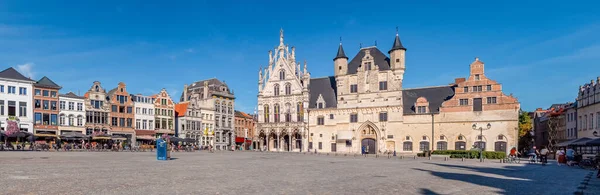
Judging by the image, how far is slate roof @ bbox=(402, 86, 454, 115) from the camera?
2427 inches

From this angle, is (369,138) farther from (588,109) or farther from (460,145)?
(588,109)

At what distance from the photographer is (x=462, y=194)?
40.8 feet

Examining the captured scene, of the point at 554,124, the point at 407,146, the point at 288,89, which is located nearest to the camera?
the point at 407,146

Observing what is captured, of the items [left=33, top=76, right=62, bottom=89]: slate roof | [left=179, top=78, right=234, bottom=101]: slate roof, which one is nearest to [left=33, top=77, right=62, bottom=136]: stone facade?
[left=33, top=76, right=62, bottom=89]: slate roof

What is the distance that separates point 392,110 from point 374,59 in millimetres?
8584

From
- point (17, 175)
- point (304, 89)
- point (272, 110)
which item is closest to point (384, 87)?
point (304, 89)

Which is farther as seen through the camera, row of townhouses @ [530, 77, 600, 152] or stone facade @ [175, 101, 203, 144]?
stone facade @ [175, 101, 203, 144]

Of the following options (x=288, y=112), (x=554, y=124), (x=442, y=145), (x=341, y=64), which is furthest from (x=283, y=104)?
(x=554, y=124)

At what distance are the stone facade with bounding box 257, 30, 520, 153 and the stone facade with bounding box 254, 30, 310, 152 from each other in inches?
9.2

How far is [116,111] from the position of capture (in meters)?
69.2

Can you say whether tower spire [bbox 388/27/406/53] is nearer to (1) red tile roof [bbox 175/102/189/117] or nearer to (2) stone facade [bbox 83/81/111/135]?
(1) red tile roof [bbox 175/102/189/117]

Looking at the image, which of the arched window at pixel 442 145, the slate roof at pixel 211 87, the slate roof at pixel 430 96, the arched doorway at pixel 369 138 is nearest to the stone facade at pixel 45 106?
the slate roof at pixel 211 87

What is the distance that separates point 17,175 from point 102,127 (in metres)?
56.2

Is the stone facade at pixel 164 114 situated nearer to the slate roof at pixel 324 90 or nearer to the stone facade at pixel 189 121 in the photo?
the stone facade at pixel 189 121
